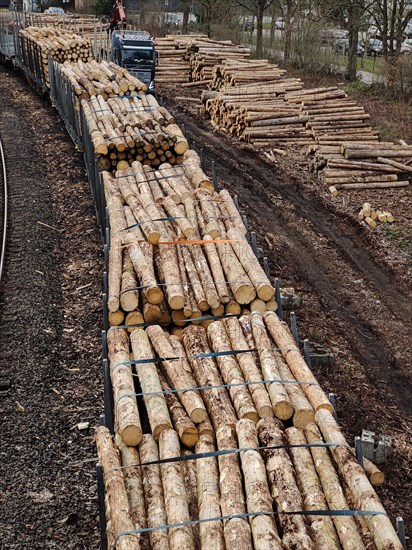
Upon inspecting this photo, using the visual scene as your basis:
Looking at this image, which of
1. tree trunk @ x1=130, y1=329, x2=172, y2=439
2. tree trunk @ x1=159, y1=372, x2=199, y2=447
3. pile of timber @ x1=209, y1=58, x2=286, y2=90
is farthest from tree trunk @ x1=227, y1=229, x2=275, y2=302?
pile of timber @ x1=209, y1=58, x2=286, y2=90

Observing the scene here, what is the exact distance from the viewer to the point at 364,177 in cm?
2164

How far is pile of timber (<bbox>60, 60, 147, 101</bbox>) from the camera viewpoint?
20.4m

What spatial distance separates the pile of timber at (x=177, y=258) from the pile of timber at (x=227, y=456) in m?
0.62

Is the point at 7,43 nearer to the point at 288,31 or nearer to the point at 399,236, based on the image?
the point at 288,31

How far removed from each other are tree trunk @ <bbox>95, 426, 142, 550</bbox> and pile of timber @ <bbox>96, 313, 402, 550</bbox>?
0.4 inches

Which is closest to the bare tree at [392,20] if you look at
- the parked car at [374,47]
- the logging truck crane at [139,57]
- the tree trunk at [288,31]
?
the tree trunk at [288,31]

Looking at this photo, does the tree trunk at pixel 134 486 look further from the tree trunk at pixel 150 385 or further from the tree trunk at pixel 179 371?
the tree trunk at pixel 179 371

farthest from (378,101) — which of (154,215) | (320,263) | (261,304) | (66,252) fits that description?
(261,304)

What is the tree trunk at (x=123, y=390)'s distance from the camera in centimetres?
705

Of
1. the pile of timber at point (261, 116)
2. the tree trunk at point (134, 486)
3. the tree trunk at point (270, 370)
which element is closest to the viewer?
the tree trunk at point (134, 486)

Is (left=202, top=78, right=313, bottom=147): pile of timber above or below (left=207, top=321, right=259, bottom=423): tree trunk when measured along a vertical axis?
below

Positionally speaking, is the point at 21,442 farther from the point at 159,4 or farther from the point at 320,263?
the point at 159,4

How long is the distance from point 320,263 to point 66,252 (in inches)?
230

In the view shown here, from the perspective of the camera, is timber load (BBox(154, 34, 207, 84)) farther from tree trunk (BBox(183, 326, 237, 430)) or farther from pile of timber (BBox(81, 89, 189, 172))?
tree trunk (BBox(183, 326, 237, 430))
